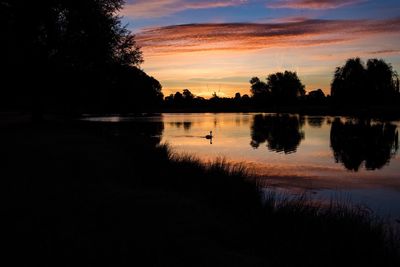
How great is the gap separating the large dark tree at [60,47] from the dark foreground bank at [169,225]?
23912 millimetres

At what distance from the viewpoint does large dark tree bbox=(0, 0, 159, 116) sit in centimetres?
3762

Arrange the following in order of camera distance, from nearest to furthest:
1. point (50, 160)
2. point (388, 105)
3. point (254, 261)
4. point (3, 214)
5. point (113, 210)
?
1. point (254, 261)
2. point (3, 214)
3. point (113, 210)
4. point (50, 160)
5. point (388, 105)

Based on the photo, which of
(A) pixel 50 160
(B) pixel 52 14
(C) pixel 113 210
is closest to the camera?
(C) pixel 113 210

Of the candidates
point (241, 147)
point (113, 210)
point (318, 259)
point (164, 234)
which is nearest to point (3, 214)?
point (113, 210)

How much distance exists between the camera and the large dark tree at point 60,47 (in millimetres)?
37625

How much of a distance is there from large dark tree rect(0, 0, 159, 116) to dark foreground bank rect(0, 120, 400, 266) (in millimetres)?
23912

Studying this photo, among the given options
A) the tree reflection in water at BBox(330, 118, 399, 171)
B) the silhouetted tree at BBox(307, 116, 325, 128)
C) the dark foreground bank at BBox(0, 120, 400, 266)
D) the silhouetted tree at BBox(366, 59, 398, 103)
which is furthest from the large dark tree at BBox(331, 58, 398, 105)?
the dark foreground bank at BBox(0, 120, 400, 266)

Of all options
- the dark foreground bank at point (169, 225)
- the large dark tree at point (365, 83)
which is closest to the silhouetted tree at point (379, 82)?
the large dark tree at point (365, 83)

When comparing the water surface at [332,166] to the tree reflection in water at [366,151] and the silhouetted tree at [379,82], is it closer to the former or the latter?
the tree reflection in water at [366,151]

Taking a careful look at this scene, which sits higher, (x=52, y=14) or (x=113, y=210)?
(x=52, y=14)

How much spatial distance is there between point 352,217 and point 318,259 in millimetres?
2696

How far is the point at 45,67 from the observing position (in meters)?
39.8

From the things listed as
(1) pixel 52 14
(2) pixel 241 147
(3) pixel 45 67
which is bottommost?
(2) pixel 241 147

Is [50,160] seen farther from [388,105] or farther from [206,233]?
[388,105]
